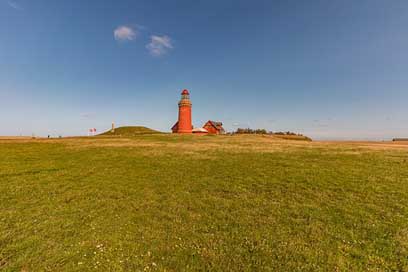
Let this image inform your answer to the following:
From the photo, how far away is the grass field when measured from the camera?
19.6 feet

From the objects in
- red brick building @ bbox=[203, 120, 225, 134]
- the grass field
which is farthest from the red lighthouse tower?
the grass field

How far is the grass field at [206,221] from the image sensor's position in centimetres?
597

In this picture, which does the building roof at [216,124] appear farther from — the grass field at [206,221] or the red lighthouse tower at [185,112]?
the grass field at [206,221]

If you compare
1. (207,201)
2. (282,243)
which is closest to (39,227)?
(207,201)

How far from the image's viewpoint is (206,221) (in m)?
8.40

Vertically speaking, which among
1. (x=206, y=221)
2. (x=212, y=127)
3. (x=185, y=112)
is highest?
(x=185, y=112)

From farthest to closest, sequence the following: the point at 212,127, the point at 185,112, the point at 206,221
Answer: the point at 212,127, the point at 185,112, the point at 206,221

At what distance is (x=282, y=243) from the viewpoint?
6785 millimetres

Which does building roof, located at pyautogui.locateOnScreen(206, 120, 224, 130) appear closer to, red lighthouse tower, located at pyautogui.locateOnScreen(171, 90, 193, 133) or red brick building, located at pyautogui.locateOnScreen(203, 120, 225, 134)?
red brick building, located at pyautogui.locateOnScreen(203, 120, 225, 134)

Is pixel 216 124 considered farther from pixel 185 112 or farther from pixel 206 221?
pixel 206 221

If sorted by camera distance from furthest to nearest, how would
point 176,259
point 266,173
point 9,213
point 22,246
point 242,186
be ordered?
point 266,173, point 242,186, point 9,213, point 22,246, point 176,259

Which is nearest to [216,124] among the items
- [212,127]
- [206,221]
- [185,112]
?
[212,127]

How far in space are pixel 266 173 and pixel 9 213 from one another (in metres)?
14.7

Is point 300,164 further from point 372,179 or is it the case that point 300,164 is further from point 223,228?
point 223,228
